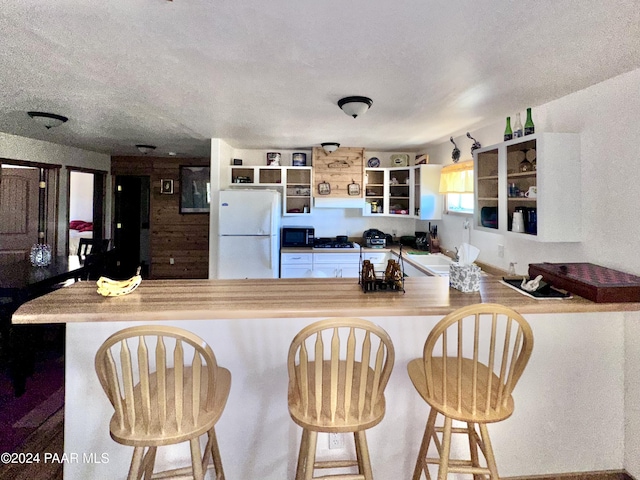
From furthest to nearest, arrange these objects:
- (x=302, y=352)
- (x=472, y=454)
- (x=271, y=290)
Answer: (x=271, y=290), (x=472, y=454), (x=302, y=352)

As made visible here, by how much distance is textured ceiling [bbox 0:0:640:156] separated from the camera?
4.39ft

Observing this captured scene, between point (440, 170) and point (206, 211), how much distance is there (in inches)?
162

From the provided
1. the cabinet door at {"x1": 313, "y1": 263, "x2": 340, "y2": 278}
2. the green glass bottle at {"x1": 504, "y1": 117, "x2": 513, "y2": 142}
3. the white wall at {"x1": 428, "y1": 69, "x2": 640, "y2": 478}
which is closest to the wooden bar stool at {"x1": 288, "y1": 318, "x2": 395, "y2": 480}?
the white wall at {"x1": 428, "y1": 69, "x2": 640, "y2": 478}

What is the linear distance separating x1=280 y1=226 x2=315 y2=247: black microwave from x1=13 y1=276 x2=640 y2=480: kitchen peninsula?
2.56 m

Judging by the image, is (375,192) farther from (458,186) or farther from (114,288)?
(114,288)

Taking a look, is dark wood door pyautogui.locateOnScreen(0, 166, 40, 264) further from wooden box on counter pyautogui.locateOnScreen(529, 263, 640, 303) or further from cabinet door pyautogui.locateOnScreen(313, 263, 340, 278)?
wooden box on counter pyautogui.locateOnScreen(529, 263, 640, 303)

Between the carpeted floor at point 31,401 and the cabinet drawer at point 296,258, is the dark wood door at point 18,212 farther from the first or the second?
the cabinet drawer at point 296,258

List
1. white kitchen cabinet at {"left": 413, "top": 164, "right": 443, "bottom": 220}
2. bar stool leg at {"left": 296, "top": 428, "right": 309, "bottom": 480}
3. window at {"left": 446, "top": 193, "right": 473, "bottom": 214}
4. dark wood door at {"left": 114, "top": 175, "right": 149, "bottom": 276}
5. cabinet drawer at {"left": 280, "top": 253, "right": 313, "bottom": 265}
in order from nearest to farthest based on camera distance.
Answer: bar stool leg at {"left": 296, "top": 428, "right": 309, "bottom": 480}
window at {"left": 446, "top": 193, "right": 473, "bottom": 214}
white kitchen cabinet at {"left": 413, "top": 164, "right": 443, "bottom": 220}
cabinet drawer at {"left": 280, "top": 253, "right": 313, "bottom": 265}
dark wood door at {"left": 114, "top": 175, "right": 149, "bottom": 276}

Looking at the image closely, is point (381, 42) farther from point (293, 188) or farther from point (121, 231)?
point (121, 231)

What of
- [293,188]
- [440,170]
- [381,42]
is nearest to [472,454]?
[381,42]

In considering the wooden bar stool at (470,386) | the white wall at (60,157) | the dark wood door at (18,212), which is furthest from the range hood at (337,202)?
the dark wood door at (18,212)

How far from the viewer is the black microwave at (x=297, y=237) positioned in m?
4.49

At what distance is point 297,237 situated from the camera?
4500 millimetres

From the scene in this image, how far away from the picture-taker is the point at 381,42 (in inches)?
62.4
